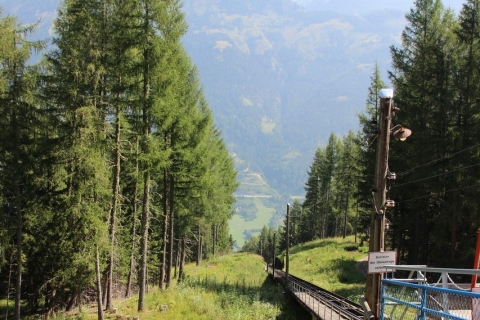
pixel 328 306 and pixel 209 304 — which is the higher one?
pixel 328 306

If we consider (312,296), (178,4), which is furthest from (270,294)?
(178,4)

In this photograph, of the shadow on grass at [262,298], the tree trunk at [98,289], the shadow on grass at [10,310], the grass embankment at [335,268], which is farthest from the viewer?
the grass embankment at [335,268]

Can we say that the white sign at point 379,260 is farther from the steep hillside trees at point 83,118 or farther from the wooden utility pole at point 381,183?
the steep hillside trees at point 83,118

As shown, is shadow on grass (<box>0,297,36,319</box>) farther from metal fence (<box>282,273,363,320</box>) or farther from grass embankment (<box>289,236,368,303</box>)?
grass embankment (<box>289,236,368,303</box>)

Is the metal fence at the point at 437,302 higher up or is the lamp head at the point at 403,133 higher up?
the lamp head at the point at 403,133

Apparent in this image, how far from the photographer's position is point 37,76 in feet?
48.6

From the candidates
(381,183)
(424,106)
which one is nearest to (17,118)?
(381,183)

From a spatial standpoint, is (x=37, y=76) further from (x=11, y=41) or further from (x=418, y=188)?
(x=418, y=188)

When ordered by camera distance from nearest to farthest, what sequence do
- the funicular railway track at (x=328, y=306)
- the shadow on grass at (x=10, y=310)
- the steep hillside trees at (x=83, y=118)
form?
the steep hillside trees at (x=83, y=118) < the funicular railway track at (x=328, y=306) < the shadow on grass at (x=10, y=310)

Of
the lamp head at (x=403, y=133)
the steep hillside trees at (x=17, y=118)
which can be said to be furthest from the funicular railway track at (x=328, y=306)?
the steep hillside trees at (x=17, y=118)

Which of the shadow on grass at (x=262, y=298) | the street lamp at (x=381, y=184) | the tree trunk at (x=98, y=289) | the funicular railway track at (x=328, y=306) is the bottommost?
the shadow on grass at (x=262, y=298)

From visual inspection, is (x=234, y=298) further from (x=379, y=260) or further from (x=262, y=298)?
(x=379, y=260)

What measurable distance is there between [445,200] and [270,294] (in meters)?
12.5

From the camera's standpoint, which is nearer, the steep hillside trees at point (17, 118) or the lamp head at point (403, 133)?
the lamp head at point (403, 133)
